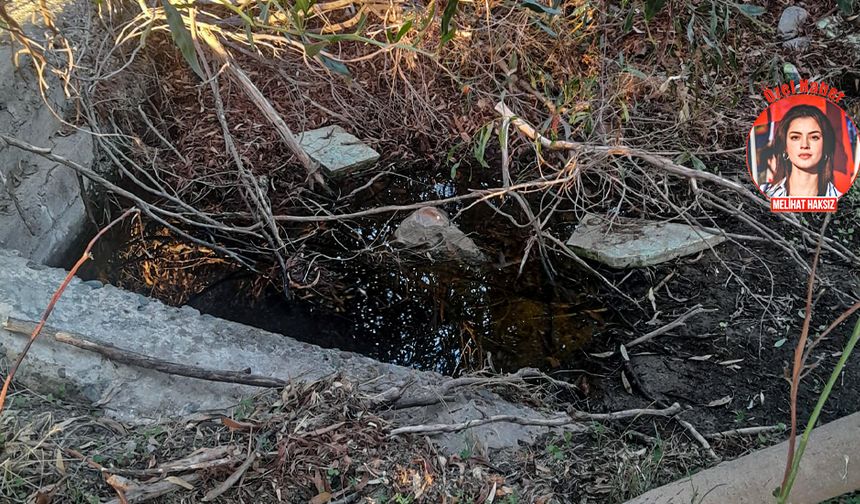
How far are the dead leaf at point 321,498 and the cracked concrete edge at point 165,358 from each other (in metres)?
0.43

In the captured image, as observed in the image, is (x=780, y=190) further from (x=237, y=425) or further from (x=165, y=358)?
(x=165, y=358)

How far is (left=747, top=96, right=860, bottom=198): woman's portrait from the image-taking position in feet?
7.27

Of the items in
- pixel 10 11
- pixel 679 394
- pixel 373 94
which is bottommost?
pixel 679 394

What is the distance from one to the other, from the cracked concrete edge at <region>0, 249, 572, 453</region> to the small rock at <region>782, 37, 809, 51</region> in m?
3.60

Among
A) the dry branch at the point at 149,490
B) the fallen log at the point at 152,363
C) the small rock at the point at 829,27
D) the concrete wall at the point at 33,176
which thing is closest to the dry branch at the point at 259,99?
the concrete wall at the point at 33,176

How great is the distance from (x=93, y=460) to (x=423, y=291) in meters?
1.85

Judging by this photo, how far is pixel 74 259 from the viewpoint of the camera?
3664mm

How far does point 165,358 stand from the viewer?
2531 millimetres

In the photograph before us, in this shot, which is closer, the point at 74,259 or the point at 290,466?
the point at 290,466

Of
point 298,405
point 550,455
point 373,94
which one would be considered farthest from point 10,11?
point 550,455

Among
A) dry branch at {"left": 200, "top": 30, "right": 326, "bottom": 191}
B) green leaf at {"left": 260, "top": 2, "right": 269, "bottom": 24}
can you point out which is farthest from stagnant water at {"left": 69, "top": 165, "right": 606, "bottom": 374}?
green leaf at {"left": 260, "top": 2, "right": 269, "bottom": 24}

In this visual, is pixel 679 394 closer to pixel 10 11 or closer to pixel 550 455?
pixel 550 455

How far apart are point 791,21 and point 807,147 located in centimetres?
331

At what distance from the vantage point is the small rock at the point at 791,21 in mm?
4941
